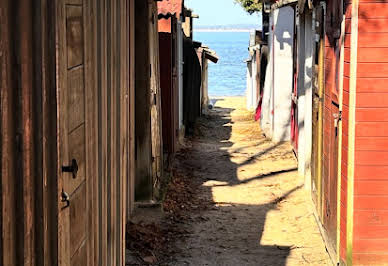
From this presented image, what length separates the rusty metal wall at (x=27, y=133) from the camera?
2549 mm

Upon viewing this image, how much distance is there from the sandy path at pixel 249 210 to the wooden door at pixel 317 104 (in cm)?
46

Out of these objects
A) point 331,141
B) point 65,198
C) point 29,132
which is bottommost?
point 331,141

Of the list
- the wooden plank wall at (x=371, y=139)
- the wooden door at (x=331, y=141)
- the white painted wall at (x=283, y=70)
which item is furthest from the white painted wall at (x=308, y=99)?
the white painted wall at (x=283, y=70)

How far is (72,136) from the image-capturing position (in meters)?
3.74

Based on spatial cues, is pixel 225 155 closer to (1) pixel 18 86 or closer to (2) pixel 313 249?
(2) pixel 313 249

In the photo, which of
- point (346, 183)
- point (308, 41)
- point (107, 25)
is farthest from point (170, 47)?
point (107, 25)

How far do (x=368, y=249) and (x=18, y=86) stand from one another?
4.56m

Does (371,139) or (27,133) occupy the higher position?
(27,133)

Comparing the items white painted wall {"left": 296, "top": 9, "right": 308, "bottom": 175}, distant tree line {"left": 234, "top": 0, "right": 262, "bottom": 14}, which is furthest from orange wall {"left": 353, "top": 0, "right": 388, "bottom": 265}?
distant tree line {"left": 234, "top": 0, "right": 262, "bottom": 14}

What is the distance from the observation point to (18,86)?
2.65 meters

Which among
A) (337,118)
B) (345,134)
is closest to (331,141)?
(337,118)

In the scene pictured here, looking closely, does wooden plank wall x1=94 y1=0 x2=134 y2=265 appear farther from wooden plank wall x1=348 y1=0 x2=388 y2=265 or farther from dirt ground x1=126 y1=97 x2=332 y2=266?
dirt ground x1=126 y1=97 x2=332 y2=266

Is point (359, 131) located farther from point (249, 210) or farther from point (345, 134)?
point (249, 210)

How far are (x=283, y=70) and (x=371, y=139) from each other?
30.6ft
